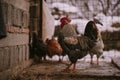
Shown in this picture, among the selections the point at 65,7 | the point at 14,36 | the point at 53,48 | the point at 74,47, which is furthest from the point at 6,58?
the point at 65,7

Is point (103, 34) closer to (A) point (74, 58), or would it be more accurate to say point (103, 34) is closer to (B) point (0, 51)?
(A) point (74, 58)

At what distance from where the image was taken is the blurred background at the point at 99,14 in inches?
539

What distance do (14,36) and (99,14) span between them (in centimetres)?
1145

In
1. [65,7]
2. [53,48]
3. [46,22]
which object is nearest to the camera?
[53,48]

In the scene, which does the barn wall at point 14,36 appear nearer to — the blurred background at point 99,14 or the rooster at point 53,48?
the rooster at point 53,48

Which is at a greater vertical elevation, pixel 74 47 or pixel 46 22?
pixel 46 22

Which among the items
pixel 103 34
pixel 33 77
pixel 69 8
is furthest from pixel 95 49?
pixel 69 8

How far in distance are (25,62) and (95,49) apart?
80.5 inches

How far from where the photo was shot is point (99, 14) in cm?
1717

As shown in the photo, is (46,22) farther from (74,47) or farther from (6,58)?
(6,58)

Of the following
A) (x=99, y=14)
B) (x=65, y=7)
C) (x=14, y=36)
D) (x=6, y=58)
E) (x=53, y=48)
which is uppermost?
(x=65, y=7)

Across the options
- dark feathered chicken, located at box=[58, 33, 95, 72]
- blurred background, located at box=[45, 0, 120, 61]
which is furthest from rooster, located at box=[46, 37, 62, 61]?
blurred background, located at box=[45, 0, 120, 61]

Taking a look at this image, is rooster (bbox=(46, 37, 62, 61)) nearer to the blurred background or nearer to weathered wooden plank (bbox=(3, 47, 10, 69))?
weathered wooden plank (bbox=(3, 47, 10, 69))

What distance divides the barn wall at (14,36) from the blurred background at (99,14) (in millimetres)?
6370
